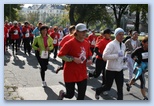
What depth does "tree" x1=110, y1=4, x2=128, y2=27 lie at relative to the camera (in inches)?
209

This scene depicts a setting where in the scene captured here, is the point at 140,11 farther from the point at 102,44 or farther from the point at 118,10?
the point at 102,44

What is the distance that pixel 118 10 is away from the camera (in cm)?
543

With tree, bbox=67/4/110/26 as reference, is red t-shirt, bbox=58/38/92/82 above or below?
below

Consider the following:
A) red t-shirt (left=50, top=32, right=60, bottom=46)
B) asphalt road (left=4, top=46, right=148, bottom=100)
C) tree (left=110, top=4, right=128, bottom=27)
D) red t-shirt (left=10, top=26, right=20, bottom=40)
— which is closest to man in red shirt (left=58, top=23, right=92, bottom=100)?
asphalt road (left=4, top=46, right=148, bottom=100)

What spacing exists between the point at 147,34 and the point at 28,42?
5.25m

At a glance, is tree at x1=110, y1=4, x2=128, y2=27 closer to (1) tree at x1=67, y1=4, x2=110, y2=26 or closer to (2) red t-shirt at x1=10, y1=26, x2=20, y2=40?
(1) tree at x1=67, y1=4, x2=110, y2=26

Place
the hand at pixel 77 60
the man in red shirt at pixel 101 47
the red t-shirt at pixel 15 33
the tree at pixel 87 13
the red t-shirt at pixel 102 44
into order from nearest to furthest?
the hand at pixel 77 60 → the tree at pixel 87 13 → the man in red shirt at pixel 101 47 → the red t-shirt at pixel 102 44 → the red t-shirt at pixel 15 33

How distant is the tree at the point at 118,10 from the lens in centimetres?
530

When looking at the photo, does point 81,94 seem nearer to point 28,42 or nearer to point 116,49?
point 116,49

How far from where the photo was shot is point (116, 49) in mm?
5031

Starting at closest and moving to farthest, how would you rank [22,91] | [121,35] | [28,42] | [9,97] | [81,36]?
[81,36], [121,35], [9,97], [22,91], [28,42]

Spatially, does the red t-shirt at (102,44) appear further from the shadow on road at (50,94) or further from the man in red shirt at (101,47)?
the shadow on road at (50,94)

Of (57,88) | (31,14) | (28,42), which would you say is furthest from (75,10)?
(28,42)

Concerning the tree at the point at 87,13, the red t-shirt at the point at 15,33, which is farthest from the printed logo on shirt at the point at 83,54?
the red t-shirt at the point at 15,33
